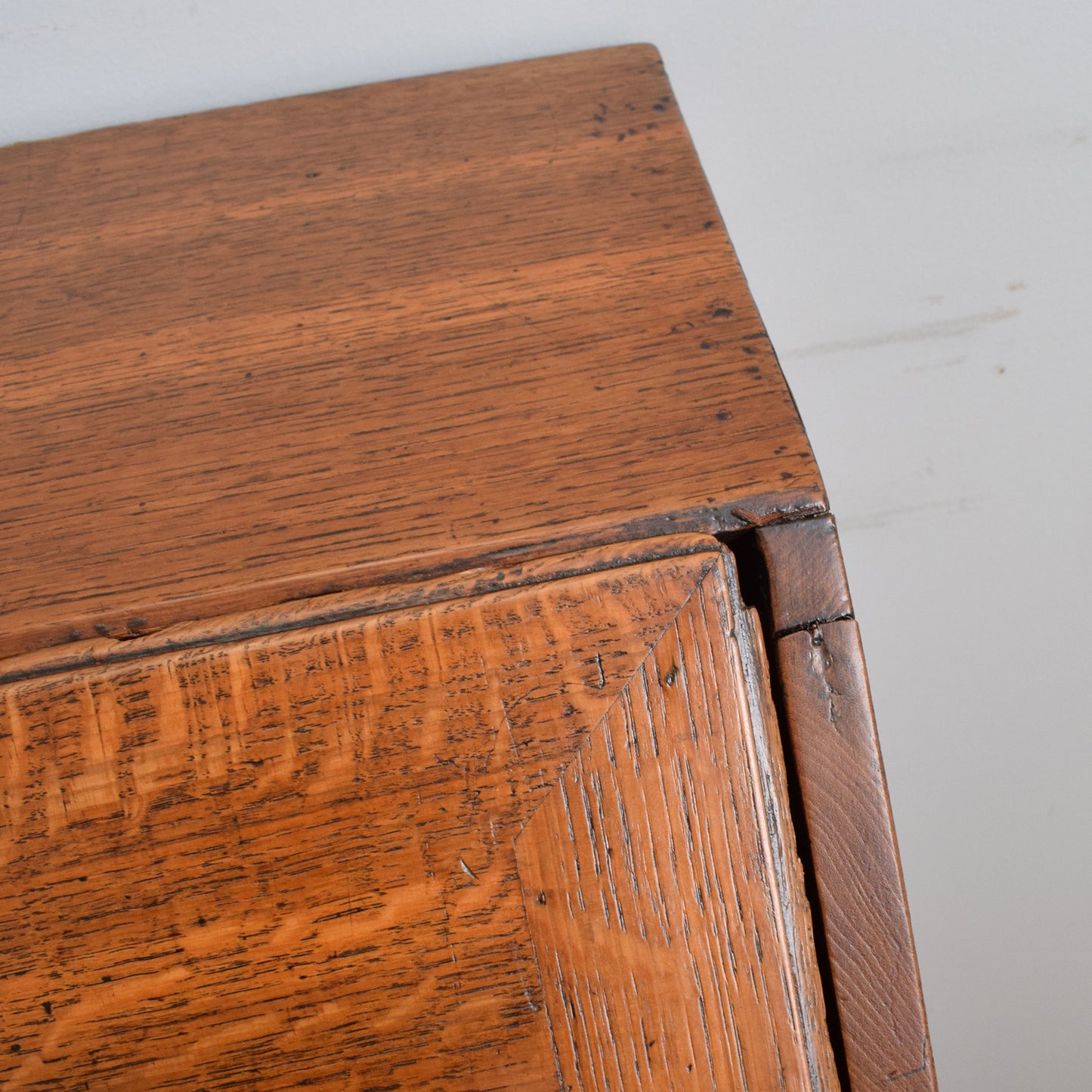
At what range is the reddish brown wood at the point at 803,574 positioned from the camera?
32 centimetres

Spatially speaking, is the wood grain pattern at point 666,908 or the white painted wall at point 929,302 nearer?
the wood grain pattern at point 666,908

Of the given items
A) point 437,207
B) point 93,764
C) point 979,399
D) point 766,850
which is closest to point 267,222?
point 437,207

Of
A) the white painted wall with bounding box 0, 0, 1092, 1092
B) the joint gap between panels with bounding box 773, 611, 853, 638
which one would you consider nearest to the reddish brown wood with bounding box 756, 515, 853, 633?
the joint gap between panels with bounding box 773, 611, 853, 638

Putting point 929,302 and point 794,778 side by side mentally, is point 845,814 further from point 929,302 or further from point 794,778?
point 929,302

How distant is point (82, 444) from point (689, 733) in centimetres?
29

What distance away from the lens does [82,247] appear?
1.52ft

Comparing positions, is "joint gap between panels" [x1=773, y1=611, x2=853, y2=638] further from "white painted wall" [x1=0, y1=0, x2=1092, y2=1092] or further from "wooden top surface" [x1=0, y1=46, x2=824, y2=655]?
"white painted wall" [x1=0, y1=0, x2=1092, y2=1092]

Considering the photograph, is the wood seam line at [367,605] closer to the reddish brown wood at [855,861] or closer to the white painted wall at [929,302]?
the reddish brown wood at [855,861]

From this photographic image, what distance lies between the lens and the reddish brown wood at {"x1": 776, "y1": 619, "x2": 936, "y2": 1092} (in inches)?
12.7

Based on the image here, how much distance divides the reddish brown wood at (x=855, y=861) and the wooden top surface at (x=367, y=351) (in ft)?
0.22

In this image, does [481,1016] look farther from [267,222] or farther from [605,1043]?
[267,222]

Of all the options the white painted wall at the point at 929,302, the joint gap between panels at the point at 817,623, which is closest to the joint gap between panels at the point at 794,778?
the joint gap between panels at the point at 817,623

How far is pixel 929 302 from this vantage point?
65 centimetres

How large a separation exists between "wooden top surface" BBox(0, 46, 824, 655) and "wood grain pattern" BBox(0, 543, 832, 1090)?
0.13 feet
